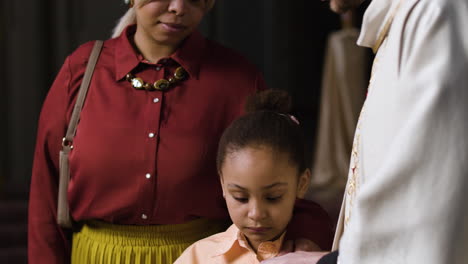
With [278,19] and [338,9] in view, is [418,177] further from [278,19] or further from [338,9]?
[278,19]

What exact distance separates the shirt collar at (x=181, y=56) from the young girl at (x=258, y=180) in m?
0.31

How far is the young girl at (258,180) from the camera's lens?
2.14 meters

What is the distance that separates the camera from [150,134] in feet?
8.08

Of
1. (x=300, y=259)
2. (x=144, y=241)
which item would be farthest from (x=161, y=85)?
(x=300, y=259)

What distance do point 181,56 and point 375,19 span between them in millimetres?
949

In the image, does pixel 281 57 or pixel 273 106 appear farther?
pixel 281 57

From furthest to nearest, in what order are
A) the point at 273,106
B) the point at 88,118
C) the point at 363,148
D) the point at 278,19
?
the point at 278,19
the point at 88,118
the point at 273,106
the point at 363,148

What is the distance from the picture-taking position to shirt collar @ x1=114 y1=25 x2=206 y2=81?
2.54m

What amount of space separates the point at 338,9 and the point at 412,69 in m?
0.40

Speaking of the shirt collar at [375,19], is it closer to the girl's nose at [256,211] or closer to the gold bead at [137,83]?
the girl's nose at [256,211]

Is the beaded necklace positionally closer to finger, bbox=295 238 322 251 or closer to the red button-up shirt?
the red button-up shirt

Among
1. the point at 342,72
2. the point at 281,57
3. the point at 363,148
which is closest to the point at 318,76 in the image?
the point at 281,57

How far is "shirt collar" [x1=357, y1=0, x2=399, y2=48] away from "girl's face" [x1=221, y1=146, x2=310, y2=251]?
495 millimetres

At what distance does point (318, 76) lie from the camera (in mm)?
9367
